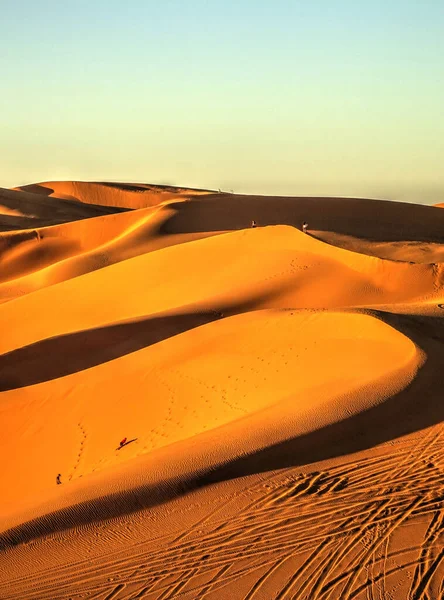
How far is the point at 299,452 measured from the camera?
8.61m

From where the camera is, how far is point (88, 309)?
23.8 metres

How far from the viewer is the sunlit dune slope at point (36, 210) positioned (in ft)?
169

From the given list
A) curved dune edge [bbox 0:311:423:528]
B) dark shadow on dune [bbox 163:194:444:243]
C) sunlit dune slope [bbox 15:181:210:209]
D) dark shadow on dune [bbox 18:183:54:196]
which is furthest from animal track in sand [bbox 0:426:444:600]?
dark shadow on dune [bbox 18:183:54:196]

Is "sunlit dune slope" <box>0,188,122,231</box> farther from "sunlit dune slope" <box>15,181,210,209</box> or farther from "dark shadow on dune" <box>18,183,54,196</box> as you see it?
"dark shadow on dune" <box>18,183,54,196</box>

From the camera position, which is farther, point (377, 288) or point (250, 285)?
point (250, 285)

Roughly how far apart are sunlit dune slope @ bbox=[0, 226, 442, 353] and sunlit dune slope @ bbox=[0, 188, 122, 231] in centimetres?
2535

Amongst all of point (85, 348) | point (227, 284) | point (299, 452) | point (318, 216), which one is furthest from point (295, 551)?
point (318, 216)

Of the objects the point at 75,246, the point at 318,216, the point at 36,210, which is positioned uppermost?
the point at 36,210

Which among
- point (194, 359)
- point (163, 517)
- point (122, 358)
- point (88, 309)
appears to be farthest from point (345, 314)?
point (88, 309)

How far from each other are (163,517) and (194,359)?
24.0 feet

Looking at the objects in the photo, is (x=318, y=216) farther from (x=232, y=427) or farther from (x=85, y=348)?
(x=232, y=427)

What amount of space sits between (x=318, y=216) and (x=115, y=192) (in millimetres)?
35374

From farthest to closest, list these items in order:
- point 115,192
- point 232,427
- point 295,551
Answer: point 115,192
point 232,427
point 295,551

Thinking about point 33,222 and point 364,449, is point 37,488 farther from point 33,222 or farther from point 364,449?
point 33,222
